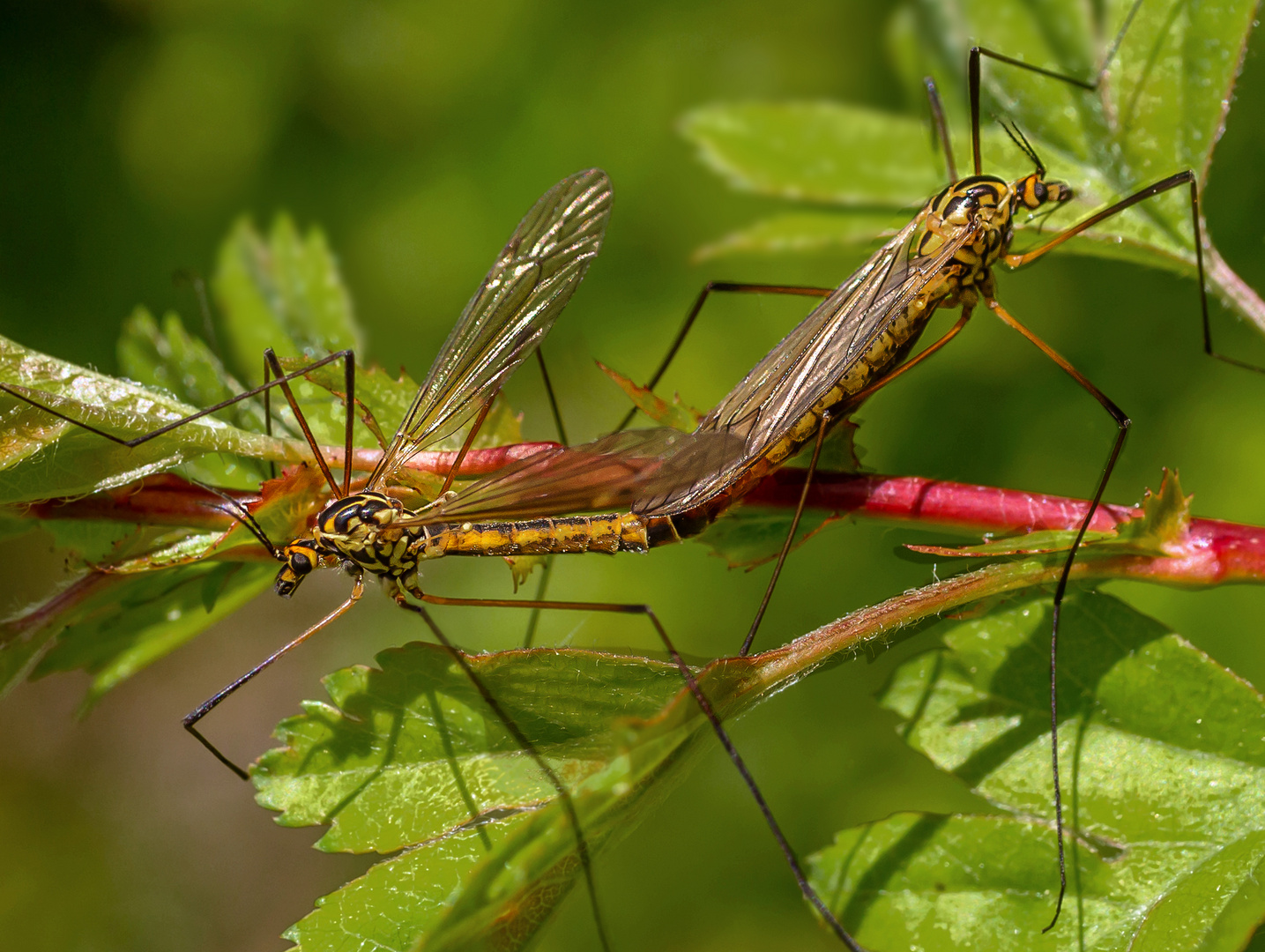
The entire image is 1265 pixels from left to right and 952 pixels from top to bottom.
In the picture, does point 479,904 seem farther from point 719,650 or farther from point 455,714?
point 719,650

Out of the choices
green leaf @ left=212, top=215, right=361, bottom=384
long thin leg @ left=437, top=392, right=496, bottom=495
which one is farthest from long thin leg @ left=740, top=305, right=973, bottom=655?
green leaf @ left=212, top=215, right=361, bottom=384

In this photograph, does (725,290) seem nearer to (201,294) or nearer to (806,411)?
(806,411)

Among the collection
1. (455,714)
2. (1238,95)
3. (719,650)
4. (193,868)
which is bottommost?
(193,868)

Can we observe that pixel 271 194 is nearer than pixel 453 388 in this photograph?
No

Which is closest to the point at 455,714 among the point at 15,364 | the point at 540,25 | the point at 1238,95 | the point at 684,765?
the point at 684,765

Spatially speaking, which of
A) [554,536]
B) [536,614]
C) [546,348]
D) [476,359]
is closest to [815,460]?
[554,536]

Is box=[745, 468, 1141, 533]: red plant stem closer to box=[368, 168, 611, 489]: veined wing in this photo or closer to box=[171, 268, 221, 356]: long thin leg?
box=[368, 168, 611, 489]: veined wing

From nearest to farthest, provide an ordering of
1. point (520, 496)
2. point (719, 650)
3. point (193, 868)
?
point (520, 496) → point (719, 650) → point (193, 868)
